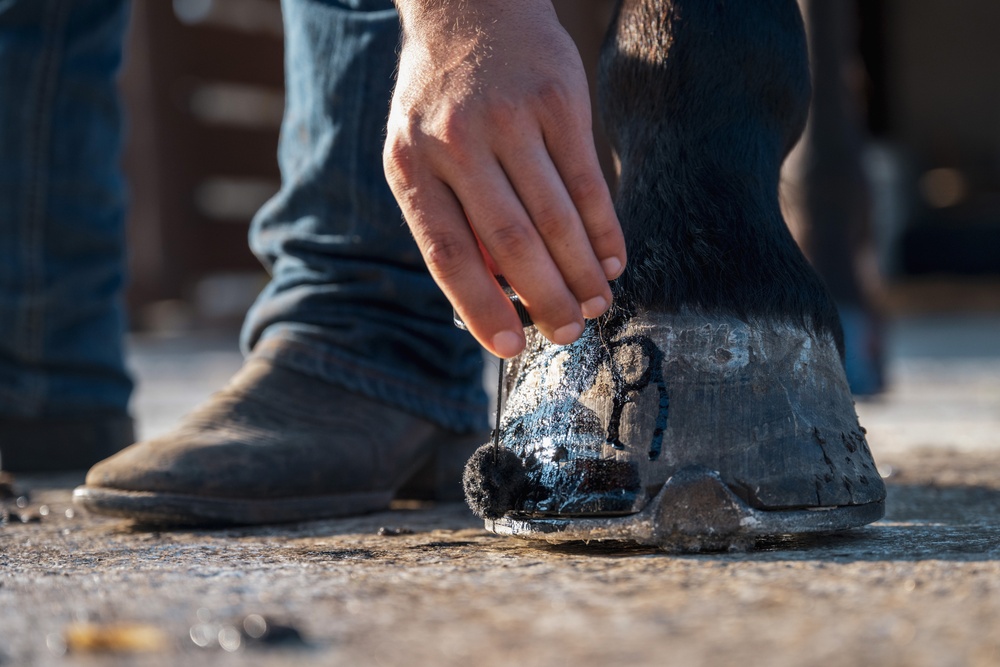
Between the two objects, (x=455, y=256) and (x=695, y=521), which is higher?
(x=455, y=256)

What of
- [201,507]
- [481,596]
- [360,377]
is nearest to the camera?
[481,596]

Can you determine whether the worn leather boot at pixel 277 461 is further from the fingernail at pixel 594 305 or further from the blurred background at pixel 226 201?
the blurred background at pixel 226 201

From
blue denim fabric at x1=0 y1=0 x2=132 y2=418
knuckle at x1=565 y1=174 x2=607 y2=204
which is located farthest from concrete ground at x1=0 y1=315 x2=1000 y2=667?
blue denim fabric at x1=0 y1=0 x2=132 y2=418

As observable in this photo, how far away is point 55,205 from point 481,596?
120 centimetres

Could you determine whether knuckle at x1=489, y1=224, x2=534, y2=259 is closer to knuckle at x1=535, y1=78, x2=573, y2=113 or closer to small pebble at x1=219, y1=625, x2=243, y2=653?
knuckle at x1=535, y1=78, x2=573, y2=113

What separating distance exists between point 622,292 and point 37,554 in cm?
56

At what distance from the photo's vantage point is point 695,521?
35.9 inches

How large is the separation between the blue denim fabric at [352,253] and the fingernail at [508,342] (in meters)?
0.54

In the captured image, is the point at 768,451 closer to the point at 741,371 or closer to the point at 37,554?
the point at 741,371

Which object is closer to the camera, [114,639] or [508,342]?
[114,639]

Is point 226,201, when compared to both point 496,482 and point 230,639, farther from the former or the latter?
point 230,639

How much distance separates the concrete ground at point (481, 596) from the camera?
0.66 m

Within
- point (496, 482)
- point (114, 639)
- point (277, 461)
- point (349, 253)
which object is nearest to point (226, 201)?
point (349, 253)

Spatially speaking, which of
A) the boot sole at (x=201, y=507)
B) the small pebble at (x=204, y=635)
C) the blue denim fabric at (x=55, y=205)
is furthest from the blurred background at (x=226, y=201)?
the small pebble at (x=204, y=635)
